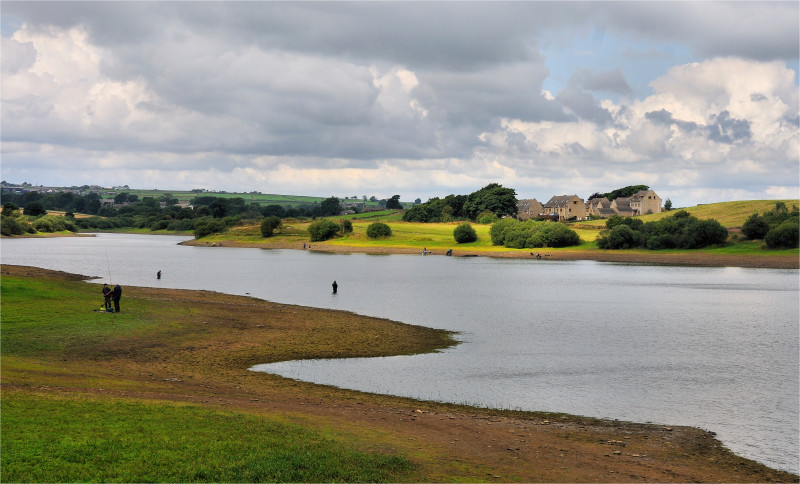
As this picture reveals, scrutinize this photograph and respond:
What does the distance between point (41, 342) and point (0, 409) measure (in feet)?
53.0

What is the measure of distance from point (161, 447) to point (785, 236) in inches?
5148

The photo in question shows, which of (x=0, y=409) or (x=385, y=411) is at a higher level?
(x=0, y=409)

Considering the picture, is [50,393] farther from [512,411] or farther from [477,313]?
[477,313]

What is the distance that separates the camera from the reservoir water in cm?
2775

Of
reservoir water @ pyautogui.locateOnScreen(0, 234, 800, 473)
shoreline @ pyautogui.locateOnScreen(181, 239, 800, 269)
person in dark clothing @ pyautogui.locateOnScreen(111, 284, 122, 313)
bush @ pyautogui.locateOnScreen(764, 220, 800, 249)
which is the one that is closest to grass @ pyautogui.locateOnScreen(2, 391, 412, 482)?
reservoir water @ pyautogui.locateOnScreen(0, 234, 800, 473)

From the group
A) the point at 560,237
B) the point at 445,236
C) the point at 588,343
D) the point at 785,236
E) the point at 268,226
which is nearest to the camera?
the point at 588,343

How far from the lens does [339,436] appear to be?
65.2 ft

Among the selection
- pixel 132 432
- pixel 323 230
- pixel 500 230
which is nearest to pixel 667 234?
pixel 500 230

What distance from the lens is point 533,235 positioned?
515 feet

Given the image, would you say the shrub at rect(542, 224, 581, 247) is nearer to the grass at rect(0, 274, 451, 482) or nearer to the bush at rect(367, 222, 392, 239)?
the bush at rect(367, 222, 392, 239)

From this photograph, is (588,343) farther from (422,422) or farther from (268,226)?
(268,226)

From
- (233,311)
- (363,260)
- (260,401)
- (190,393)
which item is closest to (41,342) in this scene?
(190,393)

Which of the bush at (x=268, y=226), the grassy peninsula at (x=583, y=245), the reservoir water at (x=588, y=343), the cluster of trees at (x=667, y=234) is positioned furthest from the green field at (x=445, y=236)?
the reservoir water at (x=588, y=343)

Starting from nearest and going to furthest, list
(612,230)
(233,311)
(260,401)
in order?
(260,401), (233,311), (612,230)
